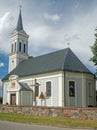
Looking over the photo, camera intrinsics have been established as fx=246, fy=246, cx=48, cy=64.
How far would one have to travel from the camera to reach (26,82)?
3859cm

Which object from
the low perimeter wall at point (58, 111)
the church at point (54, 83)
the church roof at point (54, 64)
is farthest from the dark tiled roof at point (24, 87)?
the low perimeter wall at point (58, 111)

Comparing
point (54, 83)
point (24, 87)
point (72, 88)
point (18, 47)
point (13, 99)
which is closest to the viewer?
point (72, 88)

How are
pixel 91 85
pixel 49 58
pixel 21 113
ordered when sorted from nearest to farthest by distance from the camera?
1. pixel 21 113
2. pixel 91 85
3. pixel 49 58

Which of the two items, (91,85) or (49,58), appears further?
(49,58)

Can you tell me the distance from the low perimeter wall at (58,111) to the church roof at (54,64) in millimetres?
8657

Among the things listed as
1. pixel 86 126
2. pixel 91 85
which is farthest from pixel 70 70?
pixel 86 126

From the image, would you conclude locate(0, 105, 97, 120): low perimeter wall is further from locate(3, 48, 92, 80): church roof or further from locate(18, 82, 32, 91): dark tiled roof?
locate(3, 48, 92, 80): church roof

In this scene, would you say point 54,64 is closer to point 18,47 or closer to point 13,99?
point 13,99

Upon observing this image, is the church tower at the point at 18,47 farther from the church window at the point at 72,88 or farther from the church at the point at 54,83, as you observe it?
the church window at the point at 72,88

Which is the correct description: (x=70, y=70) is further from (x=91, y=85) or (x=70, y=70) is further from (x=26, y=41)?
(x=26, y=41)

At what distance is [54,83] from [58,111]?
36.6 feet

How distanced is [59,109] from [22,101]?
15166mm

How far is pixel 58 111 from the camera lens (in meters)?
22.6

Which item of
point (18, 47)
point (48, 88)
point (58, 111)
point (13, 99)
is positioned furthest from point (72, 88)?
point (18, 47)
